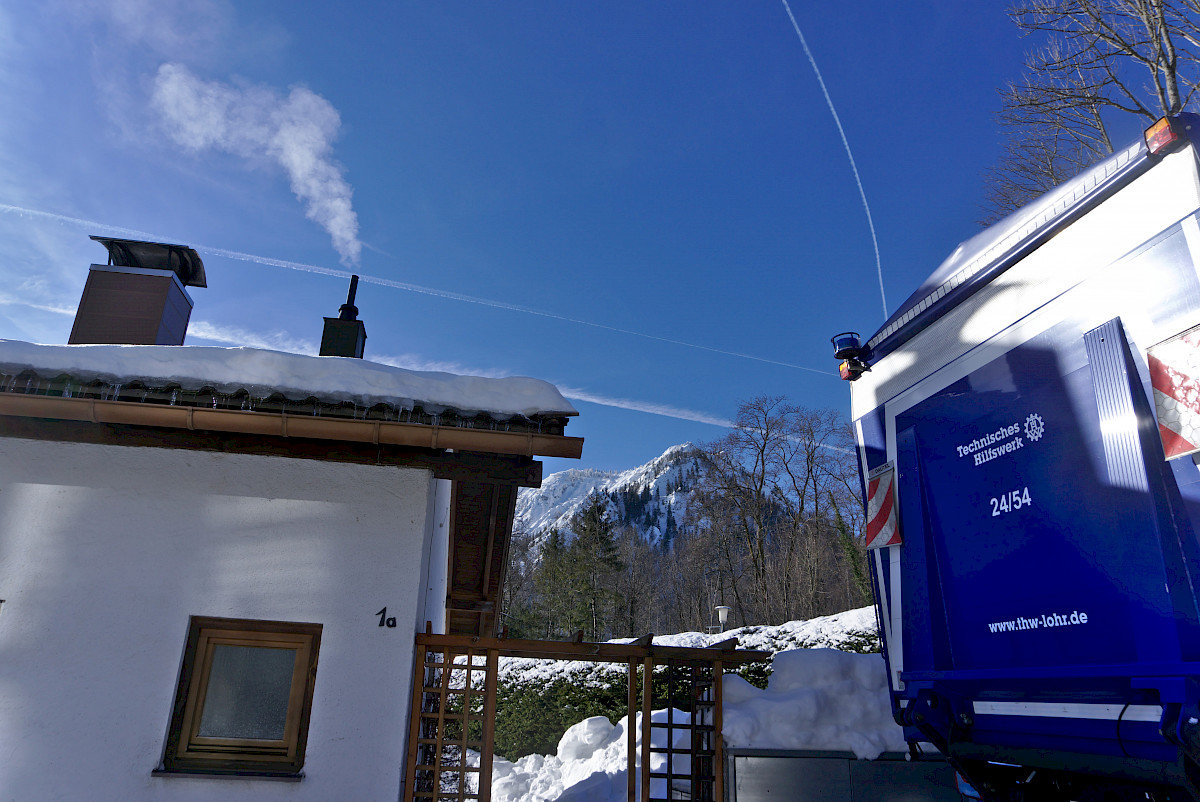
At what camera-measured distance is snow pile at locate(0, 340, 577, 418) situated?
4.15 metres

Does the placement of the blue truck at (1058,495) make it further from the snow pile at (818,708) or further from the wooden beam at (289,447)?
the wooden beam at (289,447)

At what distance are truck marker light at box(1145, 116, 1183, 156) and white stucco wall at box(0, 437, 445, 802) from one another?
13.1ft

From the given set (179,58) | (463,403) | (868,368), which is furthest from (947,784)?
(179,58)

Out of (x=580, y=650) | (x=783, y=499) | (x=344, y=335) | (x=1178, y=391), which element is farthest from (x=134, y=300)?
(x=783, y=499)

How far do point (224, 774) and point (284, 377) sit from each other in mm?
2167

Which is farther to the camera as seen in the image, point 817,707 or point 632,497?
point 632,497

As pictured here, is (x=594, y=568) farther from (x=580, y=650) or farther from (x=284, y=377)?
(x=284, y=377)

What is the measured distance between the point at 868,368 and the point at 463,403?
2448 mm

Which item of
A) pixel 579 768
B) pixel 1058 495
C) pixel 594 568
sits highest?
pixel 594 568

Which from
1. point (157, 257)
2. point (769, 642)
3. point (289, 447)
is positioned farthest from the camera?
point (769, 642)

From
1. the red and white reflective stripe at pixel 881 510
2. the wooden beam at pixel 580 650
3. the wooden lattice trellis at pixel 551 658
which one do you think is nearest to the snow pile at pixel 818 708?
the wooden lattice trellis at pixel 551 658

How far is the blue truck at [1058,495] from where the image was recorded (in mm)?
2600

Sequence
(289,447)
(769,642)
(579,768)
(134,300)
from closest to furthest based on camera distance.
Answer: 1. (289,447)
2. (134,300)
3. (579,768)
4. (769,642)

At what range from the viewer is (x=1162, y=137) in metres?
2.79
